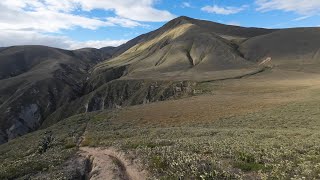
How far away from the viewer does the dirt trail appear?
85.2 feet

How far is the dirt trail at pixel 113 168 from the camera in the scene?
85.2ft

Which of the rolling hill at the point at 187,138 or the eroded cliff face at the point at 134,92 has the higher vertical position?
the rolling hill at the point at 187,138

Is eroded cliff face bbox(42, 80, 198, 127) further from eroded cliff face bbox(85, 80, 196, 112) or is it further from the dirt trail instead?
the dirt trail

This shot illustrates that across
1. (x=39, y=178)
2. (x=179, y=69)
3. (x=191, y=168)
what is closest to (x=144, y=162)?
(x=191, y=168)

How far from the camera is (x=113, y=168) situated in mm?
28156

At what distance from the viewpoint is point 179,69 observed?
192875mm

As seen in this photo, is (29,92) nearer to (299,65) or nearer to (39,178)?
(299,65)

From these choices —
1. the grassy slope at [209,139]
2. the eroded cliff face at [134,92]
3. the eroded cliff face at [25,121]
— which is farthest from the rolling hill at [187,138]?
the eroded cliff face at [25,121]

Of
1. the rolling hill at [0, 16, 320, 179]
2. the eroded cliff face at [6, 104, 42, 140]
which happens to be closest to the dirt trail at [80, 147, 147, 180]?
the rolling hill at [0, 16, 320, 179]

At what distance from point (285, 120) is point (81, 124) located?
36.5 m

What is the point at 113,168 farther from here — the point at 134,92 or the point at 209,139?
the point at 134,92

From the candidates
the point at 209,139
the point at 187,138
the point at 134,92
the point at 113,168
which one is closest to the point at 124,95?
the point at 134,92

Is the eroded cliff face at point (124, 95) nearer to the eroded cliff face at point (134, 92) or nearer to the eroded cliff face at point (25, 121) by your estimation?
the eroded cliff face at point (134, 92)

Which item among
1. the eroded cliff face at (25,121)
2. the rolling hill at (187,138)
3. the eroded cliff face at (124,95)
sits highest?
the rolling hill at (187,138)
